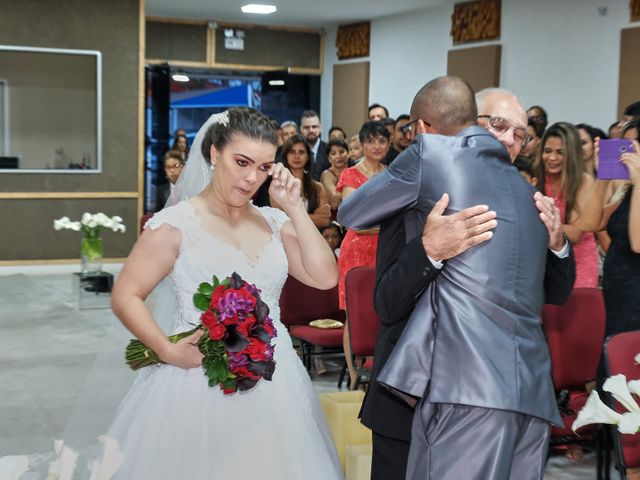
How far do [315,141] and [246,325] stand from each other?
8232mm

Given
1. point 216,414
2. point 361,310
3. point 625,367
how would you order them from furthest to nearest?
point 361,310 < point 625,367 < point 216,414

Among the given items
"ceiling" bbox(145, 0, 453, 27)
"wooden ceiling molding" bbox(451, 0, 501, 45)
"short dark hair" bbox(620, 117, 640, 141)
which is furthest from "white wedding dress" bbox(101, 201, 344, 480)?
"ceiling" bbox(145, 0, 453, 27)

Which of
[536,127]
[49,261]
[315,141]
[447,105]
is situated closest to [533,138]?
[536,127]

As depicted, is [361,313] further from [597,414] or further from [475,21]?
[475,21]

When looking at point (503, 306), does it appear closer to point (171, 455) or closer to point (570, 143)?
point (171, 455)

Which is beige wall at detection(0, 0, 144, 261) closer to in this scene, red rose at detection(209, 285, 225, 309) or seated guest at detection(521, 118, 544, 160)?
seated guest at detection(521, 118, 544, 160)

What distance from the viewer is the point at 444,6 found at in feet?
43.3

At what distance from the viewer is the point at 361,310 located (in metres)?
4.84

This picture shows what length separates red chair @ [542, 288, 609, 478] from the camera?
4352mm

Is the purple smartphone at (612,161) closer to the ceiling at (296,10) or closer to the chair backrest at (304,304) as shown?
the chair backrest at (304,304)

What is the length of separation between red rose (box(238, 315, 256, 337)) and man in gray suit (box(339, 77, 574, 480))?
15.2 inches

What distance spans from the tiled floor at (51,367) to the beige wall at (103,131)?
1213 millimetres

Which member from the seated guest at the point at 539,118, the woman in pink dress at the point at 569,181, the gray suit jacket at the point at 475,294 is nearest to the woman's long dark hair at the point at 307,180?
the seated guest at the point at 539,118

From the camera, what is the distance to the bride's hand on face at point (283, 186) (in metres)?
2.64
